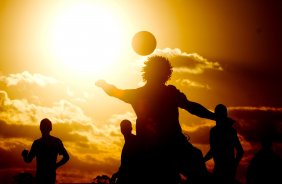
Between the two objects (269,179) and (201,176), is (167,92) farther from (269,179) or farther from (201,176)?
(269,179)

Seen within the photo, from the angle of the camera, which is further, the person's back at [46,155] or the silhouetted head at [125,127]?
the silhouetted head at [125,127]

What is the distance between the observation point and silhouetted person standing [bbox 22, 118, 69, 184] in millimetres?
8641

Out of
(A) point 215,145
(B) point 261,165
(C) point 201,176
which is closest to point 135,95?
(C) point 201,176

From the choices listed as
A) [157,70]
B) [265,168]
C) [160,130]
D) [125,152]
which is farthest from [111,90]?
[265,168]

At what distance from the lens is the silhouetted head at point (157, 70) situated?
6090mm

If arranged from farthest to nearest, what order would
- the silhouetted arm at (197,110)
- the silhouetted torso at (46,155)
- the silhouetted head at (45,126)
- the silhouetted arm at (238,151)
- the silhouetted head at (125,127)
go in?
the silhouetted head at (125,127) < the silhouetted head at (45,126) < the silhouetted torso at (46,155) < the silhouetted arm at (238,151) < the silhouetted arm at (197,110)

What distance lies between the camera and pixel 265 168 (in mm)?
8961

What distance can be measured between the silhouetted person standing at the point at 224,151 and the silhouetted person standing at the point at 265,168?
2.01 ft

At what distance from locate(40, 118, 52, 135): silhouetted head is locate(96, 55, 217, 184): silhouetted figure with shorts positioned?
3016 mm

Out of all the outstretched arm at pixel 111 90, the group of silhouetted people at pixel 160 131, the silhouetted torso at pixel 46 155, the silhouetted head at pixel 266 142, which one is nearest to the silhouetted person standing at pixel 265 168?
the silhouetted head at pixel 266 142

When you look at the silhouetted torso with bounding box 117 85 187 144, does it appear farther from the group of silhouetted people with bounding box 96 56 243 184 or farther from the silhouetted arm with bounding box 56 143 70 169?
the silhouetted arm with bounding box 56 143 70 169

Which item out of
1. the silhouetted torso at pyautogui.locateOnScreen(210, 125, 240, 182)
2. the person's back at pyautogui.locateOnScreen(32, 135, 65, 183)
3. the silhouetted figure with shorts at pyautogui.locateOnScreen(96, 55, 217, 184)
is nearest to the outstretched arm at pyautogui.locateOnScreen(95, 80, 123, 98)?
the silhouetted figure with shorts at pyautogui.locateOnScreen(96, 55, 217, 184)

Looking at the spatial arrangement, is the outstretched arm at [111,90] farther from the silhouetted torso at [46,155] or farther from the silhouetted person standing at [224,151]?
the silhouetted torso at [46,155]

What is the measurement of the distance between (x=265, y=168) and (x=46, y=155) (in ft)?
14.9
